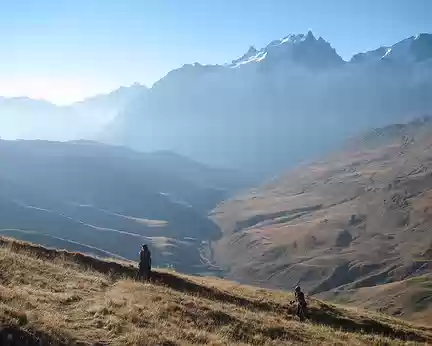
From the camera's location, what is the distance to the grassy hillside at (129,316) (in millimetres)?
15453

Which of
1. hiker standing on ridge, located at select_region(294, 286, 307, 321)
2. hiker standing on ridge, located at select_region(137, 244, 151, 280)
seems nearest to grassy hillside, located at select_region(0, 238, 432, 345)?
hiker standing on ridge, located at select_region(294, 286, 307, 321)

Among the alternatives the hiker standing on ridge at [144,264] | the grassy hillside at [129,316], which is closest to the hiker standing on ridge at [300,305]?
the grassy hillside at [129,316]

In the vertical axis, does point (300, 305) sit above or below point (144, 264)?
below

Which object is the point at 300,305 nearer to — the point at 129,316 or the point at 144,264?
the point at 144,264

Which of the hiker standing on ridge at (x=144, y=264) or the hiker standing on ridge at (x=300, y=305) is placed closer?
the hiker standing on ridge at (x=300, y=305)

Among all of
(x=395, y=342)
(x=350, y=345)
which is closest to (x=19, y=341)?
(x=350, y=345)

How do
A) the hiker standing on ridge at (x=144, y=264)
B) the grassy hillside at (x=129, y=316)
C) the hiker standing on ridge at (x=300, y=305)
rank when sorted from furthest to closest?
the hiker standing on ridge at (x=144, y=264) → the hiker standing on ridge at (x=300, y=305) → the grassy hillside at (x=129, y=316)

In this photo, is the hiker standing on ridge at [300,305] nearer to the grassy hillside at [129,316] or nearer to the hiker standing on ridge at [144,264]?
the grassy hillside at [129,316]

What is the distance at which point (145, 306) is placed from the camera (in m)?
21.7

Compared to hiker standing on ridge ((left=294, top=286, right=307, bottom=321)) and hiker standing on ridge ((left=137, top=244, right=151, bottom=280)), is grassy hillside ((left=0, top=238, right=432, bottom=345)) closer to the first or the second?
hiker standing on ridge ((left=294, top=286, right=307, bottom=321))

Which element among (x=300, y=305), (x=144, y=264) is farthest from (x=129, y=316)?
(x=144, y=264)

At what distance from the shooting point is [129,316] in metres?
18.9

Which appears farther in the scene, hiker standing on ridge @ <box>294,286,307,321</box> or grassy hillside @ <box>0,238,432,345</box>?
hiker standing on ridge @ <box>294,286,307,321</box>

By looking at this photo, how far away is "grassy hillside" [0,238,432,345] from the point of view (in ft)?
50.7
